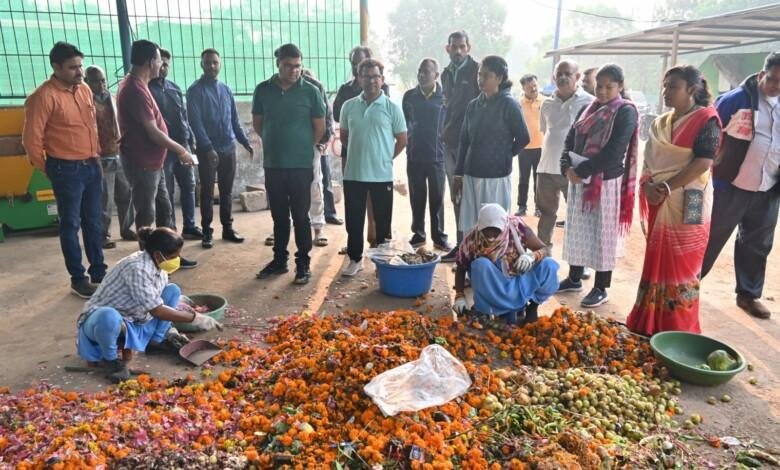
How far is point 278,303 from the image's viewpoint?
475cm

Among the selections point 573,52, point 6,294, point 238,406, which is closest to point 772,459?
point 238,406

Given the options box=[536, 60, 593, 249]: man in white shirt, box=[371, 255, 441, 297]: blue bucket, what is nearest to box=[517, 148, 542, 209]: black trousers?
box=[536, 60, 593, 249]: man in white shirt

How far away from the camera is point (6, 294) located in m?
4.89

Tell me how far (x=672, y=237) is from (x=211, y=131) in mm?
4760

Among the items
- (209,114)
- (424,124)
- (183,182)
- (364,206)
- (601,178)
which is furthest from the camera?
(183,182)

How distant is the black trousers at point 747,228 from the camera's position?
4.29 metres

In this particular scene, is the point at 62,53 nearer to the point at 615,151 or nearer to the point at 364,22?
the point at 615,151

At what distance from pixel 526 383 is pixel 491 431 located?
0.58m

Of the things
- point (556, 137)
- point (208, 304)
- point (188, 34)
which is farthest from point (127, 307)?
point (188, 34)

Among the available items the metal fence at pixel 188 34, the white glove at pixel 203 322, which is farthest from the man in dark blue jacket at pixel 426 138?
the metal fence at pixel 188 34

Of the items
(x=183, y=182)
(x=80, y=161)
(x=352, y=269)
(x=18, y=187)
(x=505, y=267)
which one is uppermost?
(x=80, y=161)

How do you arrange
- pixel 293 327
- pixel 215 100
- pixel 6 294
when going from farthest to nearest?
pixel 215 100, pixel 6 294, pixel 293 327

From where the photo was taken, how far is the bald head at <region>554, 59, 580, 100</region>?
5301mm

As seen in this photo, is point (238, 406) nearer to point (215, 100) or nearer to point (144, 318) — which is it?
point (144, 318)
